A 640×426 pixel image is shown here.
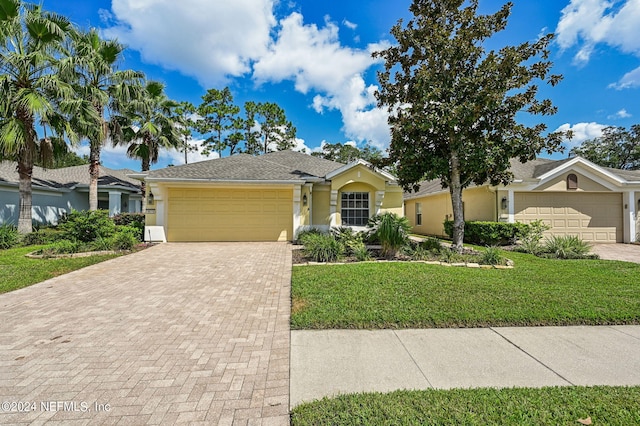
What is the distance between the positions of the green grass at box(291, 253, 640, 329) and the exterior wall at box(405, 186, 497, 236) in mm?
6313

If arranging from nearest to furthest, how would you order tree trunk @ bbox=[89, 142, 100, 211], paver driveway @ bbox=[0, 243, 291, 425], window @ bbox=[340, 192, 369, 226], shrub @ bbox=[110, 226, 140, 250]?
1. paver driveway @ bbox=[0, 243, 291, 425]
2. shrub @ bbox=[110, 226, 140, 250]
3. window @ bbox=[340, 192, 369, 226]
4. tree trunk @ bbox=[89, 142, 100, 211]

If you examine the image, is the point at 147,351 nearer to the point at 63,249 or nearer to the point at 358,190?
the point at 63,249

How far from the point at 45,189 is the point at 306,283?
1940 cm

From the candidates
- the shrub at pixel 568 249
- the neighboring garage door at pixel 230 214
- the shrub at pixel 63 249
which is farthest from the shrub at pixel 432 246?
the shrub at pixel 63 249

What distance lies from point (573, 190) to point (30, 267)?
19.8 m

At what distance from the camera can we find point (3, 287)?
5.60 metres

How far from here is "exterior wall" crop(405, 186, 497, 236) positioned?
13.2 meters

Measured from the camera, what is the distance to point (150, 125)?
51.9 ft

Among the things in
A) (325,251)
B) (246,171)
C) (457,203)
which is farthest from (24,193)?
(457,203)

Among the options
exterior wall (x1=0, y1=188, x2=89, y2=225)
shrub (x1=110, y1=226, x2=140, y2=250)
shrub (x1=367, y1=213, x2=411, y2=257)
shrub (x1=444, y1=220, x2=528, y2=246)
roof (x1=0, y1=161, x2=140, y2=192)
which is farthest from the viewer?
roof (x1=0, y1=161, x2=140, y2=192)

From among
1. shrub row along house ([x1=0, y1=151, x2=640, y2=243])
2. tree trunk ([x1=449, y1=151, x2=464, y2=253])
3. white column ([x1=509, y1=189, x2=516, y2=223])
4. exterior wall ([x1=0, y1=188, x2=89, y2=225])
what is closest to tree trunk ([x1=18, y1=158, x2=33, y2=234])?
exterior wall ([x1=0, y1=188, x2=89, y2=225])

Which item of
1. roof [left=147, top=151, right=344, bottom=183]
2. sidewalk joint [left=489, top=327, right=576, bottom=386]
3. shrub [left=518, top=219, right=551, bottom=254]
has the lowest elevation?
sidewalk joint [left=489, top=327, right=576, bottom=386]

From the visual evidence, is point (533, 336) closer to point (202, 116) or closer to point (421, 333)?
point (421, 333)

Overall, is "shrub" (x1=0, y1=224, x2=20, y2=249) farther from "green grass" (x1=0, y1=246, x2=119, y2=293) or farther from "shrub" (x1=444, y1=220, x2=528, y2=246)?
"shrub" (x1=444, y1=220, x2=528, y2=246)
